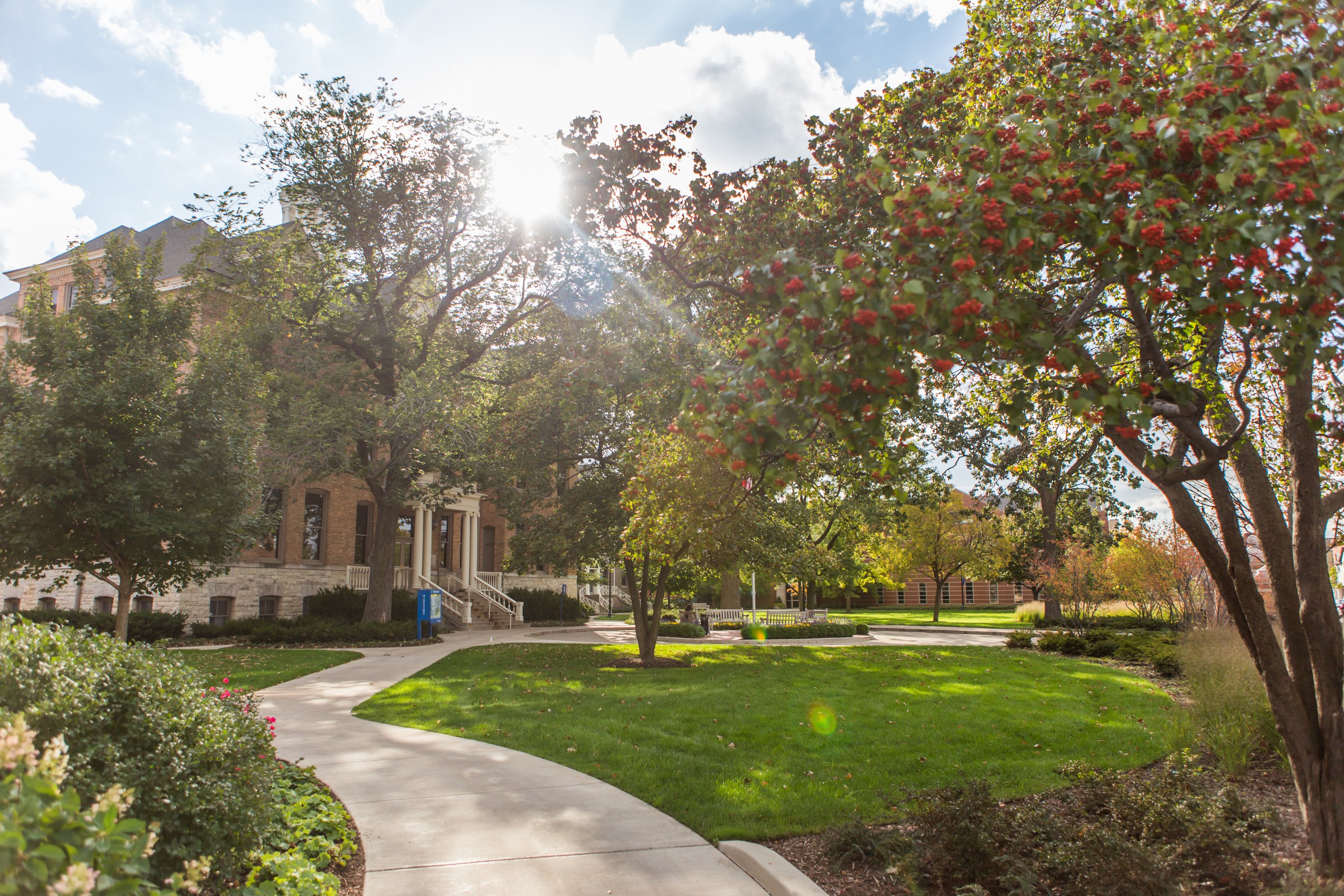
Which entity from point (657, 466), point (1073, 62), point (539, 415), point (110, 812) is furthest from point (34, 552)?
point (1073, 62)

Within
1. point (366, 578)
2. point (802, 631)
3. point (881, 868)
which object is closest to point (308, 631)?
point (366, 578)

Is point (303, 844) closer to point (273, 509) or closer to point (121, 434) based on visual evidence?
point (121, 434)

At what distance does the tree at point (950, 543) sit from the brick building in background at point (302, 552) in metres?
14.5

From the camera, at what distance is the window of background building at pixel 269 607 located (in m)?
26.1

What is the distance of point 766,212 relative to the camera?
725 cm

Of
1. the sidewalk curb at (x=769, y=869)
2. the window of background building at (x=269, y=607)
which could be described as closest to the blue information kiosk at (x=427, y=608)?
the window of background building at (x=269, y=607)

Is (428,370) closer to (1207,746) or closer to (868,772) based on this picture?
(868,772)

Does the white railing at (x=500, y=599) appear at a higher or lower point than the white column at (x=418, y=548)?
lower

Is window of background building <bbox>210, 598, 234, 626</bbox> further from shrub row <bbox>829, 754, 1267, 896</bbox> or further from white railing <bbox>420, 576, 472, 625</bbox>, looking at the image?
shrub row <bbox>829, 754, 1267, 896</bbox>

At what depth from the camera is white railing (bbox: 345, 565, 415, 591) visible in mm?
28484

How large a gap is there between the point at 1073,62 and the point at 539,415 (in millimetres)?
13665

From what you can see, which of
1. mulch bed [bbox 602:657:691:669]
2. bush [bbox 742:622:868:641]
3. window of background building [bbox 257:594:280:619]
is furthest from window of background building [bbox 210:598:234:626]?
bush [bbox 742:622:868:641]

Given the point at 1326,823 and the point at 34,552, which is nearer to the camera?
the point at 1326,823

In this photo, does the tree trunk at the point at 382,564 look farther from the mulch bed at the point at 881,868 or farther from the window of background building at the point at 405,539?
the mulch bed at the point at 881,868
